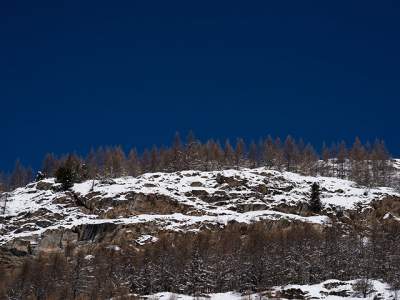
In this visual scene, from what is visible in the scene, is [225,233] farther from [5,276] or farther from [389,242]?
[5,276]

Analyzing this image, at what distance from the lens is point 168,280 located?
9619 cm

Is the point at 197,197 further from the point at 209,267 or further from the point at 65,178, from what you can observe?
the point at 209,267

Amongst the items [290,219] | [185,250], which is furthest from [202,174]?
[185,250]

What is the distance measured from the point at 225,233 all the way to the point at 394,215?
3761 cm

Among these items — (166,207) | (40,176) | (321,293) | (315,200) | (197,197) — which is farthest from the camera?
(40,176)

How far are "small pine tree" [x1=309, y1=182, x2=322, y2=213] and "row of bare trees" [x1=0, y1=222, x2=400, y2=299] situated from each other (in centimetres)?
1882

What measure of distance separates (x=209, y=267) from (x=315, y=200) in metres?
39.0

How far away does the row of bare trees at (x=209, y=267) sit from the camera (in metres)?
93.1

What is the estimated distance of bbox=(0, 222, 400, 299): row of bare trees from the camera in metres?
93.1

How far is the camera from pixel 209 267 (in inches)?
3853

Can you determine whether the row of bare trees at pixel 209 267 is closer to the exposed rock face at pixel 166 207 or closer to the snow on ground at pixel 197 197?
the exposed rock face at pixel 166 207

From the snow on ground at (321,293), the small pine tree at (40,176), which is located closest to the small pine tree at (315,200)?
the snow on ground at (321,293)

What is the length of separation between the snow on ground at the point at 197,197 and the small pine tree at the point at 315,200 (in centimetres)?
222

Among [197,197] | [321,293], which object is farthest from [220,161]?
[321,293]
